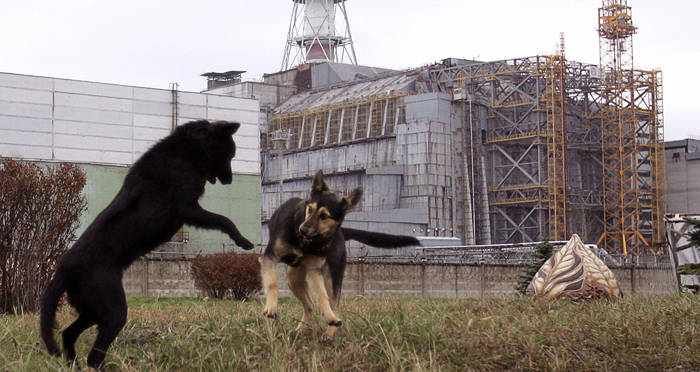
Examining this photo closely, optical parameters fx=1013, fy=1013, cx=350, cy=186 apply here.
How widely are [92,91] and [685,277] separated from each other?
124 ft

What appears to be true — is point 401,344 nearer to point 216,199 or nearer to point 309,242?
point 309,242

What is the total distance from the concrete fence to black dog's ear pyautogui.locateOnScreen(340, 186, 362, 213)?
860 inches

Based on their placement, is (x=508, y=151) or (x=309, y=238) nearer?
(x=309, y=238)

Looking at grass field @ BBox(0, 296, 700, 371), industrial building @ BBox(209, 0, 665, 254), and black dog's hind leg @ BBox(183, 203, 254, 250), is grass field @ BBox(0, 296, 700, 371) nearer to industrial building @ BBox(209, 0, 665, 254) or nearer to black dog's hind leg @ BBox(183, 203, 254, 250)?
black dog's hind leg @ BBox(183, 203, 254, 250)

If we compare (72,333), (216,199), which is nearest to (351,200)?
(72,333)

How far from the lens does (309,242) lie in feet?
31.0

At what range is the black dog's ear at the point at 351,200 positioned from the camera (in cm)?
963

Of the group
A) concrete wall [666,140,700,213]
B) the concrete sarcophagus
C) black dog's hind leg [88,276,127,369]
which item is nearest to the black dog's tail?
black dog's hind leg [88,276,127,369]

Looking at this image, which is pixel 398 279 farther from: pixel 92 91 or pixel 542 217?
pixel 542 217

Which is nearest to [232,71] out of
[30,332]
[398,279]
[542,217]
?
[542,217]

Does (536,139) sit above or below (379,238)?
above

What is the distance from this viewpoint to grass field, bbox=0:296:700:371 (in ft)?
28.8

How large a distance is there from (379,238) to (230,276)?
65.5 feet

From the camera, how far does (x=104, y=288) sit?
8328 mm
